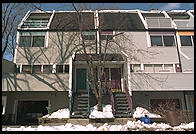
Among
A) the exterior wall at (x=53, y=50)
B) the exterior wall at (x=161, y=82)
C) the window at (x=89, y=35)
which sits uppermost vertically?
the window at (x=89, y=35)

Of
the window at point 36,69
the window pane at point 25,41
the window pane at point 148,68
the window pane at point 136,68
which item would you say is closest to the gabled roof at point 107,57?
the window pane at point 136,68

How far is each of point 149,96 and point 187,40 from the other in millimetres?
6748

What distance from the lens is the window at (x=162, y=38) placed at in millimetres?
16527

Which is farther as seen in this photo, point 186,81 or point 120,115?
point 186,81

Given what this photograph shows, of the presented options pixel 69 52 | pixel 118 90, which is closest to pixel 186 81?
pixel 118 90

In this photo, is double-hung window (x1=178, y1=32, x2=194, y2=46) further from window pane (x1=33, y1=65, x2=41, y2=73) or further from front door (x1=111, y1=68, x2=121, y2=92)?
window pane (x1=33, y1=65, x2=41, y2=73)

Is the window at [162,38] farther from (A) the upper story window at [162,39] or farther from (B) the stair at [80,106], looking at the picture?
(B) the stair at [80,106]

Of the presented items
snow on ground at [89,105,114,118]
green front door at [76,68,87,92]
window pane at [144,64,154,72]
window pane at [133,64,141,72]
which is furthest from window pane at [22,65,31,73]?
window pane at [144,64,154,72]

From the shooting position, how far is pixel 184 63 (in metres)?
15.8

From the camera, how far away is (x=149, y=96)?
50.2 ft

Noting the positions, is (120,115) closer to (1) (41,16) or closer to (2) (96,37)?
(2) (96,37)

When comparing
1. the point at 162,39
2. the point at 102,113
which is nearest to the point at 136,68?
the point at 162,39

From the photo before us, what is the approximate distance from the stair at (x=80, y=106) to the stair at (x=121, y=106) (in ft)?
6.93

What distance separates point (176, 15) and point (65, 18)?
12.5m
